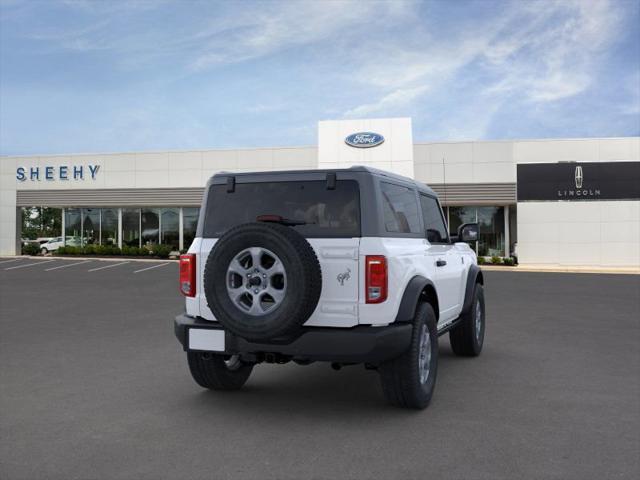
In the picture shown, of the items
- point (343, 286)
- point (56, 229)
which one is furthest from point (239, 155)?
point (343, 286)

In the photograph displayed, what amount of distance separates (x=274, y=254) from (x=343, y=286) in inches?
23.1

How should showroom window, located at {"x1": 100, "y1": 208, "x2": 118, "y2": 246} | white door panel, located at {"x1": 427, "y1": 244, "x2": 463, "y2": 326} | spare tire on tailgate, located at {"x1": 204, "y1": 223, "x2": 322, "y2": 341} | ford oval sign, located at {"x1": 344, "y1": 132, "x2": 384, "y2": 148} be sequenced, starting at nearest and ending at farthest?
spare tire on tailgate, located at {"x1": 204, "y1": 223, "x2": 322, "y2": 341}, white door panel, located at {"x1": 427, "y1": 244, "x2": 463, "y2": 326}, ford oval sign, located at {"x1": 344, "y1": 132, "x2": 384, "y2": 148}, showroom window, located at {"x1": 100, "y1": 208, "x2": 118, "y2": 246}

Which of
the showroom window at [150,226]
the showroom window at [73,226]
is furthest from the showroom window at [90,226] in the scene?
the showroom window at [150,226]

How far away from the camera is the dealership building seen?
28156 millimetres

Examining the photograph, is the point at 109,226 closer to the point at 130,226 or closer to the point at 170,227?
the point at 130,226

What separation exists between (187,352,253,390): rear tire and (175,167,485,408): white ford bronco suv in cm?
2

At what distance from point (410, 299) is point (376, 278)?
0.42 metres

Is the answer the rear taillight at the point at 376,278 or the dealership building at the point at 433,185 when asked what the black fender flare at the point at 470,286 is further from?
the dealership building at the point at 433,185

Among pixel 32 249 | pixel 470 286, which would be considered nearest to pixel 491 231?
pixel 470 286

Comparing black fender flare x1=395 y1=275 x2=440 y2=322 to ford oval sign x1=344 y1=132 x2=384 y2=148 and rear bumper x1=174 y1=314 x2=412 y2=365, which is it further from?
ford oval sign x1=344 y1=132 x2=384 y2=148

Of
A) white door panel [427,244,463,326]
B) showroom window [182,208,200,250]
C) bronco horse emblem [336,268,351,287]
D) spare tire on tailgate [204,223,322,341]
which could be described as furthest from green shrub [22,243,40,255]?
bronco horse emblem [336,268,351,287]

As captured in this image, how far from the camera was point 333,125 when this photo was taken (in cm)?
3064

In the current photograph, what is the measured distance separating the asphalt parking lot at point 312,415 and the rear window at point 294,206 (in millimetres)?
1531

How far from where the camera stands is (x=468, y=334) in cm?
730
